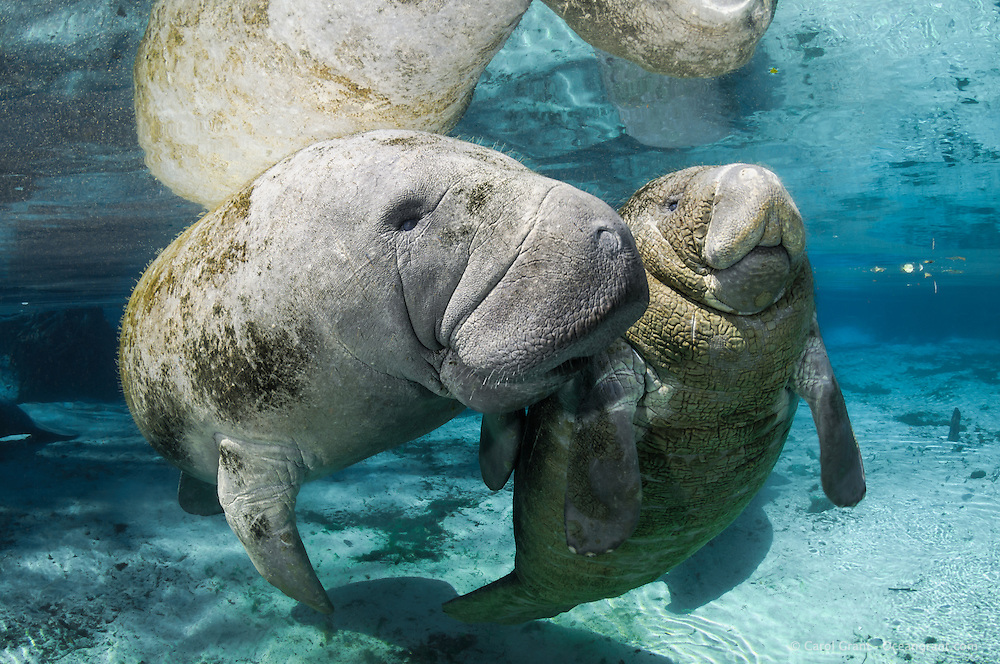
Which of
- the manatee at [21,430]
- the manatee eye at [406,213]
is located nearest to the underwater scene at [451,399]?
the manatee eye at [406,213]

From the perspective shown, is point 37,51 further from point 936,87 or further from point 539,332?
point 936,87

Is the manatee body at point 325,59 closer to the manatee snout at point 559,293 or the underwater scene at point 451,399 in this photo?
the underwater scene at point 451,399

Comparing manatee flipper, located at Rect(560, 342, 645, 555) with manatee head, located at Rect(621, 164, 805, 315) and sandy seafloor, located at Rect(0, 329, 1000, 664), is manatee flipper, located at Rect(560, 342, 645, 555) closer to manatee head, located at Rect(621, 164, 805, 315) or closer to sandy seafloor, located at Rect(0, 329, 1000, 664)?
manatee head, located at Rect(621, 164, 805, 315)

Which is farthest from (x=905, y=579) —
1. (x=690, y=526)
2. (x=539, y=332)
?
(x=539, y=332)

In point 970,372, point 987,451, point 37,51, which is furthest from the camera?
point 970,372

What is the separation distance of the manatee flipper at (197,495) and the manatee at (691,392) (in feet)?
8.05

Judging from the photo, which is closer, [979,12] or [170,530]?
[170,530]

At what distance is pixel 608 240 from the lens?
1657 mm

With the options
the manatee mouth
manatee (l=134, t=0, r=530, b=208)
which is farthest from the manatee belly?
manatee (l=134, t=0, r=530, b=208)

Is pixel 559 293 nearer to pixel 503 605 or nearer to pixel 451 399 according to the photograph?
pixel 451 399

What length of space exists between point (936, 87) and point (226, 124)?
11.9 m

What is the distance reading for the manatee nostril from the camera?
165 cm

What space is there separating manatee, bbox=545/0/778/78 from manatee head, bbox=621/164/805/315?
1.90 metres

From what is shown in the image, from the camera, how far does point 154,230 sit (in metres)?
15.4
